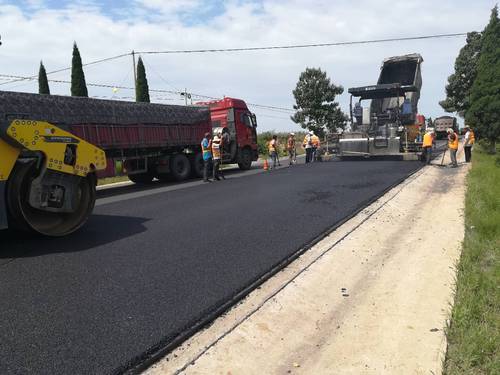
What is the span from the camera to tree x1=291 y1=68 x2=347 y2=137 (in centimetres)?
3812

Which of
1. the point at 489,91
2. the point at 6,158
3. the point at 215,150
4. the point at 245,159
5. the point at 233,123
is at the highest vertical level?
the point at 489,91

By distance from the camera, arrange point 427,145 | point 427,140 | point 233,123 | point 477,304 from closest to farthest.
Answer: point 477,304 < point 427,140 < point 427,145 < point 233,123

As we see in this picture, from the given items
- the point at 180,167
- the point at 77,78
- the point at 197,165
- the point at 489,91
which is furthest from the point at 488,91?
the point at 77,78

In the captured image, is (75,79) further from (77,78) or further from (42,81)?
(42,81)

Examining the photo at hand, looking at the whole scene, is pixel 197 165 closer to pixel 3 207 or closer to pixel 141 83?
pixel 3 207

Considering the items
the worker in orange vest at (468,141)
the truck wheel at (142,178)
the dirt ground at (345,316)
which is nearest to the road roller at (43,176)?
the dirt ground at (345,316)

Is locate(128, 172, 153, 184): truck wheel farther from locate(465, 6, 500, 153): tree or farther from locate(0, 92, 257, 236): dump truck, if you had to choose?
locate(465, 6, 500, 153): tree

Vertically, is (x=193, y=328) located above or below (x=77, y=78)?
below

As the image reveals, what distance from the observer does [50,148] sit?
5738 mm

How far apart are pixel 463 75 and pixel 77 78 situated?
108 feet

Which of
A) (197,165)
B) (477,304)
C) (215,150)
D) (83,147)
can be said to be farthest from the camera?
(197,165)

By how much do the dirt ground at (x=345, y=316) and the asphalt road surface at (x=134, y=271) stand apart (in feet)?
1.03

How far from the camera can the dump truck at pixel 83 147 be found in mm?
5520

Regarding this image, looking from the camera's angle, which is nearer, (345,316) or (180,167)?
(345,316)
